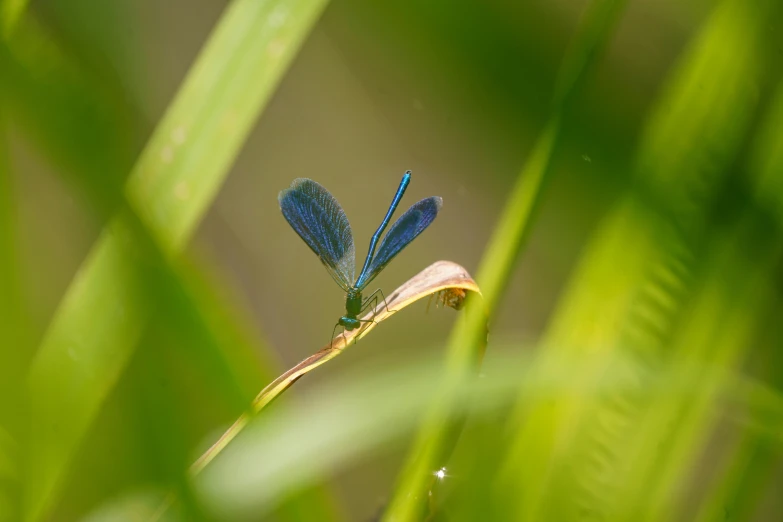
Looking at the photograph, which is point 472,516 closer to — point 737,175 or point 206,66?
point 737,175

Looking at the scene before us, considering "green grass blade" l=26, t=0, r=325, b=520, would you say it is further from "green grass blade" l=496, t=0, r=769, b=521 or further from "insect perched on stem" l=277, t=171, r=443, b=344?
"green grass blade" l=496, t=0, r=769, b=521

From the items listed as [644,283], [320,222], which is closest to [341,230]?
[320,222]

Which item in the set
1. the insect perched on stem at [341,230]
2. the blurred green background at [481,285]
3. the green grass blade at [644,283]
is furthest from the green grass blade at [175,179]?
the green grass blade at [644,283]

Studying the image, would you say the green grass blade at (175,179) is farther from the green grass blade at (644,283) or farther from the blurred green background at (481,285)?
the green grass blade at (644,283)

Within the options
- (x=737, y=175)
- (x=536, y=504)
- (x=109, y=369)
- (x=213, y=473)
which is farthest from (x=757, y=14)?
(x=109, y=369)

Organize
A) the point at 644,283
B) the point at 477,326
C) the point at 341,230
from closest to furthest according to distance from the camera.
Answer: the point at 644,283 → the point at 477,326 → the point at 341,230

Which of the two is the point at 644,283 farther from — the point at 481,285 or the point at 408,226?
the point at 408,226

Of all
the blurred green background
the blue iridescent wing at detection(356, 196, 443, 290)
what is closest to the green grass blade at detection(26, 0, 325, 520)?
the blurred green background
